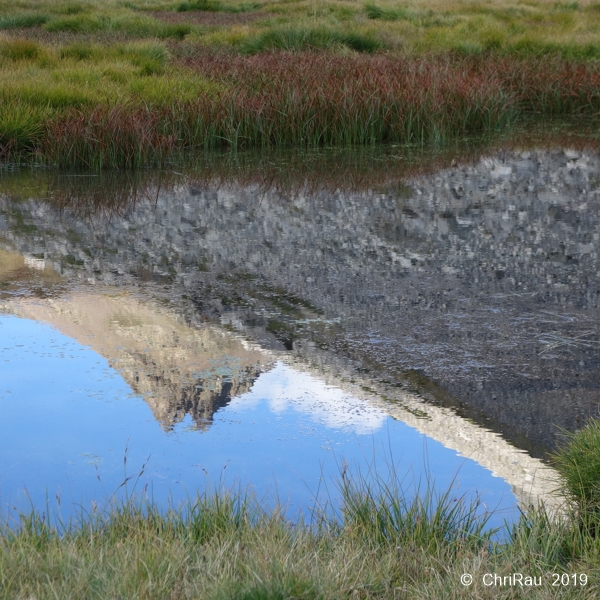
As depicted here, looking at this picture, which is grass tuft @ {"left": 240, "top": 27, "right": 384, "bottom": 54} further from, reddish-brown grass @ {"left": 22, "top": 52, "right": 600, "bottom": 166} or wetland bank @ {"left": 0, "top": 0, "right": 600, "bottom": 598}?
wetland bank @ {"left": 0, "top": 0, "right": 600, "bottom": 598}

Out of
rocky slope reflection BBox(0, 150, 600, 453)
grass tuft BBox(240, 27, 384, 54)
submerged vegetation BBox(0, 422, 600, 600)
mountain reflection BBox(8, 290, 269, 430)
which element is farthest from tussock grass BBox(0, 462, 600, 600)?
grass tuft BBox(240, 27, 384, 54)

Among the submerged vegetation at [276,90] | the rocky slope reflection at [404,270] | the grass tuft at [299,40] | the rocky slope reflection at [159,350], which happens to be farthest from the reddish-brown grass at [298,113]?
the rocky slope reflection at [159,350]

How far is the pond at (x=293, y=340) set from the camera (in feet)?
9.16

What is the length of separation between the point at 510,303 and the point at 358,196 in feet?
9.63

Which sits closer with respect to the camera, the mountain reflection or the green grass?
the green grass

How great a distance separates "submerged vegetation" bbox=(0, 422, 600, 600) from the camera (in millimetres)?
1852

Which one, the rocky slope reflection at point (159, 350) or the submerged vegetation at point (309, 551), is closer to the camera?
the submerged vegetation at point (309, 551)

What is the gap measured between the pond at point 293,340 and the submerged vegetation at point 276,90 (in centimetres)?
198

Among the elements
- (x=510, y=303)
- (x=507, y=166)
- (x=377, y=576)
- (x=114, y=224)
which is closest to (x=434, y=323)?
(x=510, y=303)

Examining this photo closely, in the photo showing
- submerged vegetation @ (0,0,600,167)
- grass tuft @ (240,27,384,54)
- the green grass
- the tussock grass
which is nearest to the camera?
the tussock grass

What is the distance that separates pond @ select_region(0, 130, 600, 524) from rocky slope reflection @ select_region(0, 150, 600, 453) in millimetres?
17

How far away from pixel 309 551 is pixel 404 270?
3.08m

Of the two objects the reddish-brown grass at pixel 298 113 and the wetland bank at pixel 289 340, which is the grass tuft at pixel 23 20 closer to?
the reddish-brown grass at pixel 298 113

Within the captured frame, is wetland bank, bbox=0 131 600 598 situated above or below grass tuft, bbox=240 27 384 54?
below
